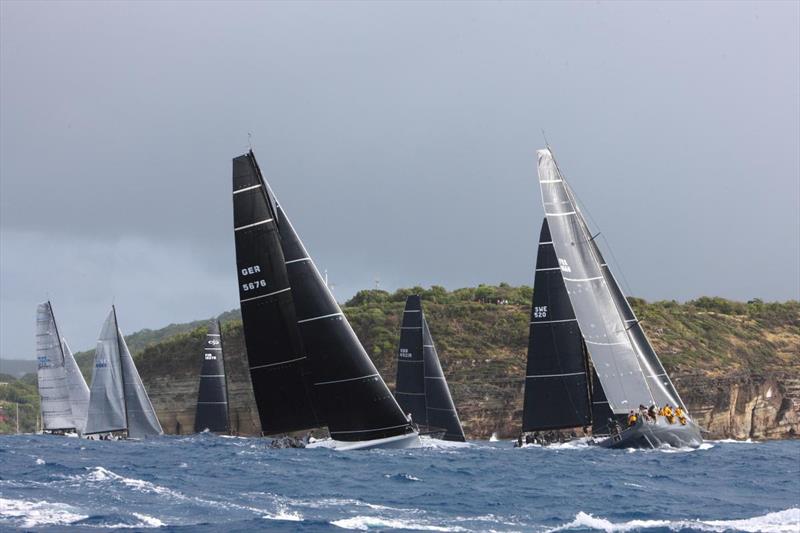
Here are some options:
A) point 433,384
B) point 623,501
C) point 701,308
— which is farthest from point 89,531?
point 701,308

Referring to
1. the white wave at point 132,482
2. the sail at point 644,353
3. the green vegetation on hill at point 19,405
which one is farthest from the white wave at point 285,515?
the green vegetation on hill at point 19,405

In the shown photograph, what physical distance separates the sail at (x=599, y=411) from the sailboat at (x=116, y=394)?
2691cm

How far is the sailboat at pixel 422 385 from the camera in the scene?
5538cm

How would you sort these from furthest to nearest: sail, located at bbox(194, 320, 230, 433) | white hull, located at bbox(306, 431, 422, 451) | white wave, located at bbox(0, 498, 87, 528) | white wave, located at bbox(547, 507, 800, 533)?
sail, located at bbox(194, 320, 230, 433), white hull, located at bbox(306, 431, 422, 451), white wave, located at bbox(547, 507, 800, 533), white wave, located at bbox(0, 498, 87, 528)

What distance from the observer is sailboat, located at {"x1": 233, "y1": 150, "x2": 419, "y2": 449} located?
33125 millimetres

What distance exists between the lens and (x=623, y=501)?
26.4m

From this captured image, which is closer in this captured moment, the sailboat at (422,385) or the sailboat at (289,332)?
the sailboat at (289,332)

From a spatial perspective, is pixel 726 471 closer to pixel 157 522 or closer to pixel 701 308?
pixel 157 522

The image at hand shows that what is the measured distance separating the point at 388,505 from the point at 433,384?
31459 millimetres

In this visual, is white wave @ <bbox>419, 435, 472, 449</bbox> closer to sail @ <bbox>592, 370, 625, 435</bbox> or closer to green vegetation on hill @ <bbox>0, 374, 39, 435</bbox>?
sail @ <bbox>592, 370, 625, 435</bbox>

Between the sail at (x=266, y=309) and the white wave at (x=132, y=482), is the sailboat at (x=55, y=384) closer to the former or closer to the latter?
the sail at (x=266, y=309)

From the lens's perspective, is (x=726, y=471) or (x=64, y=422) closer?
(x=726, y=471)

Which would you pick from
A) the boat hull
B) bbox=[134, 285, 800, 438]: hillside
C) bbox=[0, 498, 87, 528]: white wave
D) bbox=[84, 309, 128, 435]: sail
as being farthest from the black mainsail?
bbox=[134, 285, 800, 438]: hillside

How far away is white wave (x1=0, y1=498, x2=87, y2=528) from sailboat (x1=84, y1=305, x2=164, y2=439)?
40728 mm
